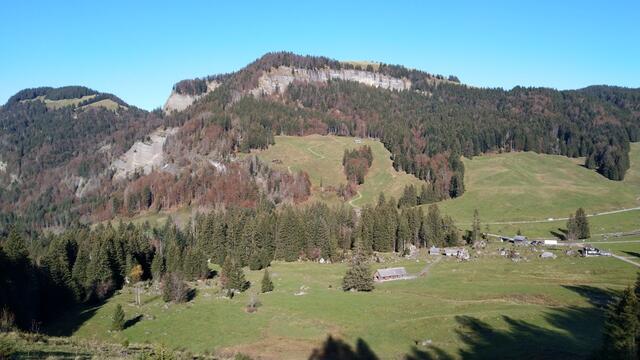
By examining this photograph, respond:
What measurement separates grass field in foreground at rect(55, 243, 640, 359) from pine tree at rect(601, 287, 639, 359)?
8.64 m

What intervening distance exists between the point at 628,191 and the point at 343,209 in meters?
118

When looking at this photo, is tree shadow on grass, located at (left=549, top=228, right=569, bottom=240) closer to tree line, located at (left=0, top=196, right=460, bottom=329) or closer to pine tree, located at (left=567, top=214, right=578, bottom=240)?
pine tree, located at (left=567, top=214, right=578, bottom=240)

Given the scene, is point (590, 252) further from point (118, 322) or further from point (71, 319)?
point (71, 319)

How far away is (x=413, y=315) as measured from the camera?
224 feet

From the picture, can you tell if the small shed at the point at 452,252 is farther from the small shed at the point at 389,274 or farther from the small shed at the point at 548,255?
the small shed at the point at 389,274

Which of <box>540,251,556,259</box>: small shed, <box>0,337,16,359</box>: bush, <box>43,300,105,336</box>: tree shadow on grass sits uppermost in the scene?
<box>0,337,16,359</box>: bush

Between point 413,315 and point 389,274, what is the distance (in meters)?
28.8

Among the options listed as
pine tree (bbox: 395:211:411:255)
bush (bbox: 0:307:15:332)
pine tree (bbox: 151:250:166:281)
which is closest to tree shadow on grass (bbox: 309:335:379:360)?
bush (bbox: 0:307:15:332)

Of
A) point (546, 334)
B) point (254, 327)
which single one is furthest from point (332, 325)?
point (546, 334)

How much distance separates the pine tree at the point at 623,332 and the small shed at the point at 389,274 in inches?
2301

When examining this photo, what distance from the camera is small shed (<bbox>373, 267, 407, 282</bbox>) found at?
96750mm

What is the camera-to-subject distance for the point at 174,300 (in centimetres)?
8600

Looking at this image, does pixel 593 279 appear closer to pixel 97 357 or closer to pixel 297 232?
pixel 297 232

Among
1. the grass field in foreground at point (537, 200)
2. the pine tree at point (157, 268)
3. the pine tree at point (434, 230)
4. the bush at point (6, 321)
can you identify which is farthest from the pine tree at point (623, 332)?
the grass field in foreground at point (537, 200)
